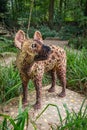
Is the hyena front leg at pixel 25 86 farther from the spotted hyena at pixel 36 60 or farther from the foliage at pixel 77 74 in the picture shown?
the foliage at pixel 77 74

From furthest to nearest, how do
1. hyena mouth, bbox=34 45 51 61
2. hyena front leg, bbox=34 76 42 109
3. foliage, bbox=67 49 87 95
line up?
foliage, bbox=67 49 87 95 → hyena front leg, bbox=34 76 42 109 → hyena mouth, bbox=34 45 51 61

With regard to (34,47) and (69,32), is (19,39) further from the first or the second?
(69,32)

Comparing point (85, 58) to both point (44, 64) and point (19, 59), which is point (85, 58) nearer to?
point (44, 64)

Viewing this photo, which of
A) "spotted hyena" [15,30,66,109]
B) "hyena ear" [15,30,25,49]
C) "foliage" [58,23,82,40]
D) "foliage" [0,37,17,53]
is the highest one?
"hyena ear" [15,30,25,49]

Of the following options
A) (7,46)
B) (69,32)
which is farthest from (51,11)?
(7,46)

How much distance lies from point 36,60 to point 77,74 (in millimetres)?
2120

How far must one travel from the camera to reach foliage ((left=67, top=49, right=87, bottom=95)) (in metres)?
5.71

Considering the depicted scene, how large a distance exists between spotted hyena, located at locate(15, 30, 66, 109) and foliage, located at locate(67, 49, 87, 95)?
85 cm

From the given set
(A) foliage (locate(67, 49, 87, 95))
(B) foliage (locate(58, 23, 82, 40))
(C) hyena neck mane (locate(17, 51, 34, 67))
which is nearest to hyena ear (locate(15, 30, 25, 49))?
(C) hyena neck mane (locate(17, 51, 34, 67))

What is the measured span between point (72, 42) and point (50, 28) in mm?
6526

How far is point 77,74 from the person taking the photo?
19.4 ft

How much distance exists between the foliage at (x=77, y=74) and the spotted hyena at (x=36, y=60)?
0.85m

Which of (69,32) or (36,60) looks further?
(69,32)

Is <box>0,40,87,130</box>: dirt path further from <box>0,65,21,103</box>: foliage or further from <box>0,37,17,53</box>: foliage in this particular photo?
<box>0,37,17,53</box>: foliage
